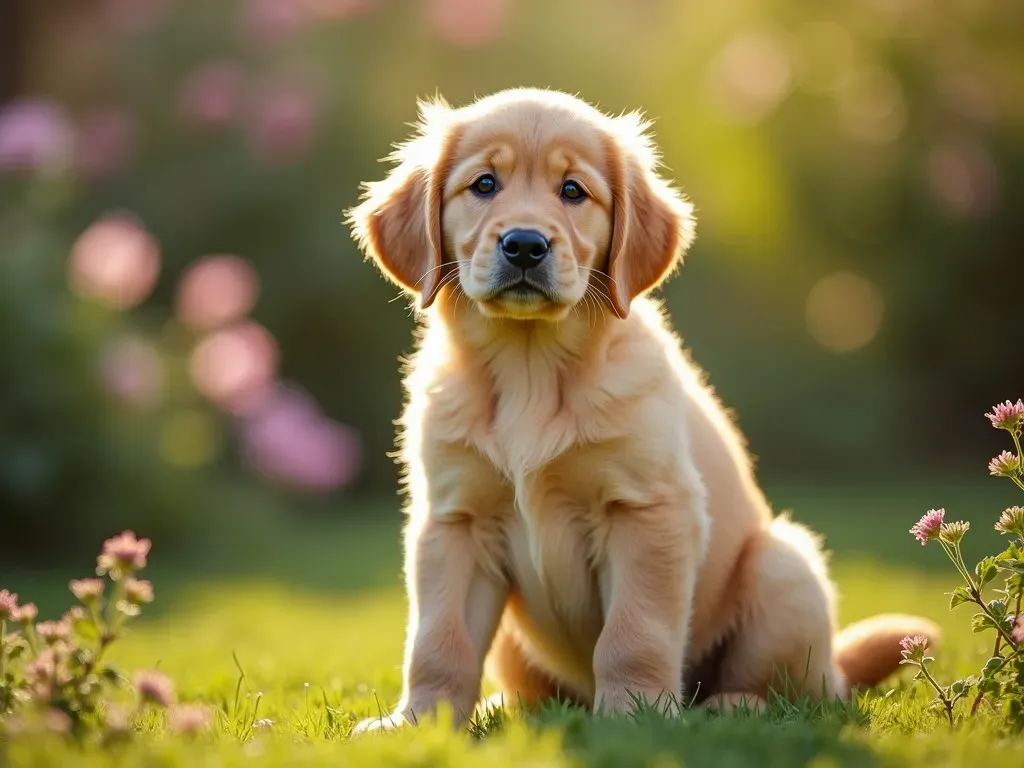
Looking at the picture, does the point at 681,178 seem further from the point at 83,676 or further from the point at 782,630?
the point at 83,676

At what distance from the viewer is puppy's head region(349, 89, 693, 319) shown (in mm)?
3203

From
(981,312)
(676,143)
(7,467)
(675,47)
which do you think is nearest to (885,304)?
(981,312)

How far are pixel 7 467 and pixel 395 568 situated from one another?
223 cm

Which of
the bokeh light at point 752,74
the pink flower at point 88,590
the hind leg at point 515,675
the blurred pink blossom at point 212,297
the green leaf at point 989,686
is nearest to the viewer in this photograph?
the pink flower at point 88,590

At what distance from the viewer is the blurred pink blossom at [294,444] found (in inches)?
344

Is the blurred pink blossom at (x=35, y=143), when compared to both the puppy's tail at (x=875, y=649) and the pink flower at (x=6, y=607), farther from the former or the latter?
the puppy's tail at (x=875, y=649)

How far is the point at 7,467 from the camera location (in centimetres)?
674

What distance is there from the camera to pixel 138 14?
34.5ft

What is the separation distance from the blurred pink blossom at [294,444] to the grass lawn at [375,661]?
0.34 metres

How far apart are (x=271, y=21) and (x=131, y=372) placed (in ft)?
13.2

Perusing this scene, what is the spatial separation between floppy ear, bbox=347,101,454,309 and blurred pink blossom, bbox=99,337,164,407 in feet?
13.7

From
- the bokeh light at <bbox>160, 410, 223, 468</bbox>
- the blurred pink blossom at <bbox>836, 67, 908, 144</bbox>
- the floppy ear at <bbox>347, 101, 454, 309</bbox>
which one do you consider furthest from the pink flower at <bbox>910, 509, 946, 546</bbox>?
the blurred pink blossom at <bbox>836, 67, 908, 144</bbox>

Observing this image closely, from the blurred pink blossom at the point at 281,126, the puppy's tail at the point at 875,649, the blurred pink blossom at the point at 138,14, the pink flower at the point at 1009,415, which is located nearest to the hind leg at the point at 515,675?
the puppy's tail at the point at 875,649

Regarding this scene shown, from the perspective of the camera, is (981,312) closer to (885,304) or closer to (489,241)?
(885,304)
